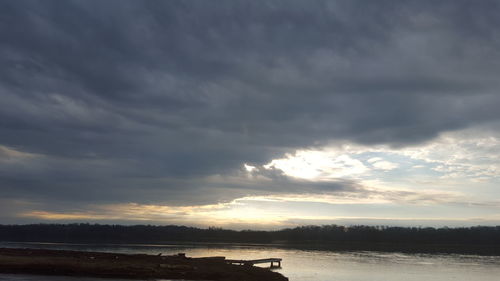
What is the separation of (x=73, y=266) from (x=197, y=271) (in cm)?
1358

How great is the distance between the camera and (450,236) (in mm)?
194250

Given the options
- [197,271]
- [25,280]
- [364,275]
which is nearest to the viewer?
[25,280]

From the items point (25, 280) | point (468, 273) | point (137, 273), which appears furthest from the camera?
point (468, 273)

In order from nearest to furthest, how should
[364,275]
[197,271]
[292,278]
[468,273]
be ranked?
[197,271] < [292,278] < [364,275] < [468,273]

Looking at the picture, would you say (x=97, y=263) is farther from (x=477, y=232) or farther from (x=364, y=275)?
(x=477, y=232)

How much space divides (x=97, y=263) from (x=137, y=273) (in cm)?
815

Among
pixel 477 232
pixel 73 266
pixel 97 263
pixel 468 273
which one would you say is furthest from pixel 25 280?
pixel 477 232

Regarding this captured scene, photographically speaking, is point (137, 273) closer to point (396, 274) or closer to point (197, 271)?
point (197, 271)

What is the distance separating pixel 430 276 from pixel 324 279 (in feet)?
58.1

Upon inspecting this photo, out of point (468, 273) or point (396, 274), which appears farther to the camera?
point (468, 273)

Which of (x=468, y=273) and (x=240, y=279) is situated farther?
(x=468, y=273)

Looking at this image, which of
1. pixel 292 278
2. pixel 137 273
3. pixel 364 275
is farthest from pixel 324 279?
pixel 137 273

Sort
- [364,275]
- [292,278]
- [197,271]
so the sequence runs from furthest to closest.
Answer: [364,275]
[292,278]
[197,271]

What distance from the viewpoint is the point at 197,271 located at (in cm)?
4788
